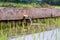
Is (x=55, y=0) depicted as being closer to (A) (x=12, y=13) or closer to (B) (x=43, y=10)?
(B) (x=43, y=10)

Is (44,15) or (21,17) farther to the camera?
(44,15)

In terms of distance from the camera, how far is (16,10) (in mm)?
4508

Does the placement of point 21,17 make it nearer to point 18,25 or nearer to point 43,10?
point 18,25

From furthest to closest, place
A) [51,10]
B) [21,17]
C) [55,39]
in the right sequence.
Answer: [51,10], [21,17], [55,39]

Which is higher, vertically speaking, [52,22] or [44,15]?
[44,15]

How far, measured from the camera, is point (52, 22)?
5629 millimetres

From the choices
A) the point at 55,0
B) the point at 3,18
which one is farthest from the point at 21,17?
the point at 55,0

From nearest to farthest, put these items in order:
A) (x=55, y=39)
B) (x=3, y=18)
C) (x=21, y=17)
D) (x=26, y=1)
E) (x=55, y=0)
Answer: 1. (x=55, y=39)
2. (x=3, y=18)
3. (x=21, y=17)
4. (x=26, y=1)
5. (x=55, y=0)

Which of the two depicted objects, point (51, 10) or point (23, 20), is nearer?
point (23, 20)

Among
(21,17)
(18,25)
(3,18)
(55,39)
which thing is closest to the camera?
(55,39)

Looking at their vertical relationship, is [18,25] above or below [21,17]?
below

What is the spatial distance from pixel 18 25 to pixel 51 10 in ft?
3.45

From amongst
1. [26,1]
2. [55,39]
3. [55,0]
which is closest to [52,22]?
[26,1]

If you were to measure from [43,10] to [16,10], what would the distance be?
0.89 metres
